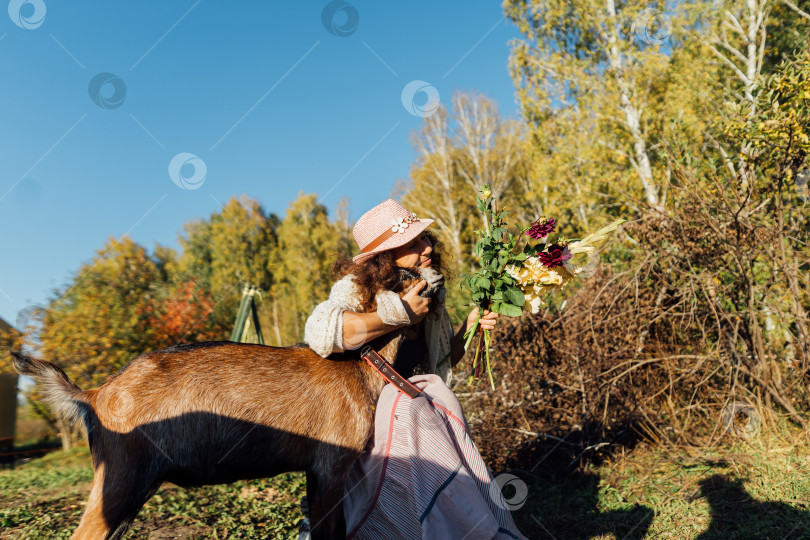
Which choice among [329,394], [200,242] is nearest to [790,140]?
[329,394]

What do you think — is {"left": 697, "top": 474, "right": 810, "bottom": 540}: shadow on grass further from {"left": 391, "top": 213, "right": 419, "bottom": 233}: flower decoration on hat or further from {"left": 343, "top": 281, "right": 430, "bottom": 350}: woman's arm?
{"left": 391, "top": 213, "right": 419, "bottom": 233}: flower decoration on hat

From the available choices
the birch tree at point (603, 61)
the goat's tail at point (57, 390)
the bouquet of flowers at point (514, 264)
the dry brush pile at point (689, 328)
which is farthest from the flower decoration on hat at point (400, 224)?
the birch tree at point (603, 61)

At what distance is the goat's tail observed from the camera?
1966mm

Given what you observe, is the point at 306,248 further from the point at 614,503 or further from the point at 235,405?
the point at 235,405

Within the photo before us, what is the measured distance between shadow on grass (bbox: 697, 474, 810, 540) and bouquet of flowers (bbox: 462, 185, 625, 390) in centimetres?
191

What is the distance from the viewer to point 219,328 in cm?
961

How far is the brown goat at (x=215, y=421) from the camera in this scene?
6.28 ft

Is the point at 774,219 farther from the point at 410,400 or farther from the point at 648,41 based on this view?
the point at 648,41

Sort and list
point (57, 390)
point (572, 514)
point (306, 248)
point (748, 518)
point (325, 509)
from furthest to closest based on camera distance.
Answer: point (306, 248)
point (572, 514)
point (748, 518)
point (325, 509)
point (57, 390)

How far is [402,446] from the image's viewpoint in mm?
2195

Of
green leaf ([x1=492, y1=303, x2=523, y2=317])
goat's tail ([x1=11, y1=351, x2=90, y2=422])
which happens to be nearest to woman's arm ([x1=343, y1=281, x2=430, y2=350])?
green leaf ([x1=492, y1=303, x2=523, y2=317])

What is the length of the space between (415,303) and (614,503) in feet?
8.86

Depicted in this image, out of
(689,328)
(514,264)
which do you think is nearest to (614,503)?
(689,328)

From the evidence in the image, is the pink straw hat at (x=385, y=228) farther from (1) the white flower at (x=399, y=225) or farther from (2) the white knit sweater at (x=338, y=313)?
(2) the white knit sweater at (x=338, y=313)
